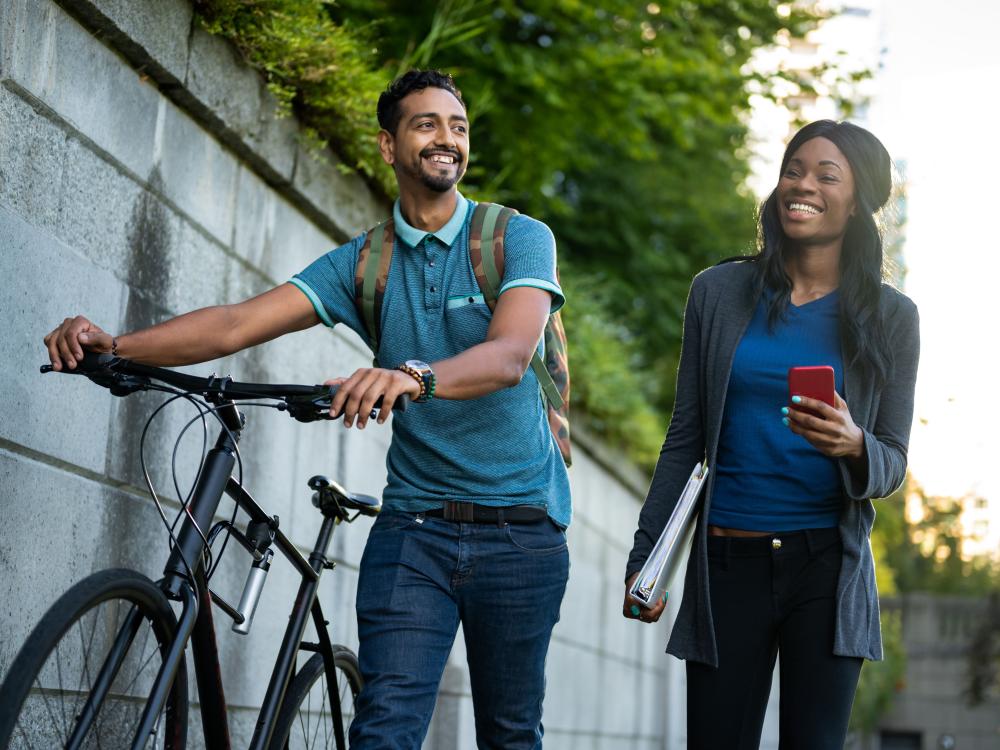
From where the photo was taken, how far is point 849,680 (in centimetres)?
340

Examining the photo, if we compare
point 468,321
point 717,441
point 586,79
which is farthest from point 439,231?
point 586,79

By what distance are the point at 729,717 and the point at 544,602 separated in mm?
520

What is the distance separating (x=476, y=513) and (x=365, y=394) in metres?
0.88

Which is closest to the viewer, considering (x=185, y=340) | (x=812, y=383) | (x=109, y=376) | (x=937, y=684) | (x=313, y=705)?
(x=109, y=376)

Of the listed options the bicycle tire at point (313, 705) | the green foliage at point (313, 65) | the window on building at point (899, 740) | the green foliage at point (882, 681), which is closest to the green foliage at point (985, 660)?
the green foliage at point (882, 681)

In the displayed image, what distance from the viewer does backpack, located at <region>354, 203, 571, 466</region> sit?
3.57 meters

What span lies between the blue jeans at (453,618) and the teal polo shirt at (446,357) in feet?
0.28

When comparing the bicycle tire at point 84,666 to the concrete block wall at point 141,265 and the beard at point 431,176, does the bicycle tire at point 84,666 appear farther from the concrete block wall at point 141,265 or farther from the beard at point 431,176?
the beard at point 431,176

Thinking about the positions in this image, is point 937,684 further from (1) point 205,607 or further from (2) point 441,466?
(1) point 205,607

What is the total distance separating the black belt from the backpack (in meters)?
0.30

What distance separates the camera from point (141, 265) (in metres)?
4.35

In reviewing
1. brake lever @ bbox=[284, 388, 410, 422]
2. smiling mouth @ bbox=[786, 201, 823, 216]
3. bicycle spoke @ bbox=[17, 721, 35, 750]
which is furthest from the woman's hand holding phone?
bicycle spoke @ bbox=[17, 721, 35, 750]

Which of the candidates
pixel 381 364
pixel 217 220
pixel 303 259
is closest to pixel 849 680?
pixel 381 364

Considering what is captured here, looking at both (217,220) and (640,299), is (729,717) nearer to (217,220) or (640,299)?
(217,220)
